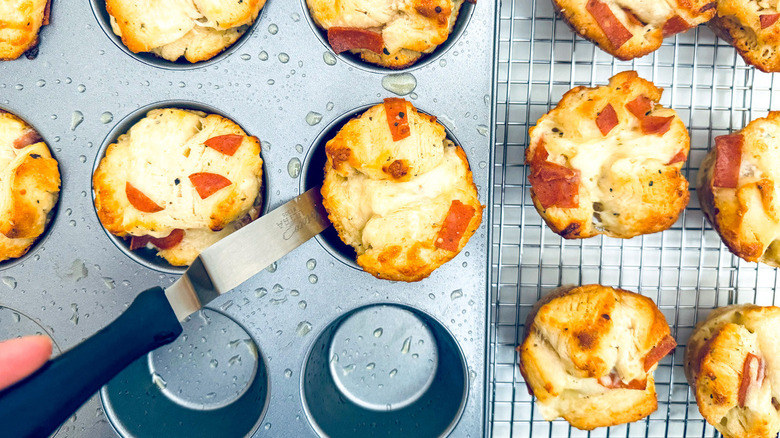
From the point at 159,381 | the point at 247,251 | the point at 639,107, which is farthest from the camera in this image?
the point at 159,381

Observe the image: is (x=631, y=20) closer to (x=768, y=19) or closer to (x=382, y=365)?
(x=768, y=19)

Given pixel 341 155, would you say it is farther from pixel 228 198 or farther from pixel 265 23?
pixel 265 23

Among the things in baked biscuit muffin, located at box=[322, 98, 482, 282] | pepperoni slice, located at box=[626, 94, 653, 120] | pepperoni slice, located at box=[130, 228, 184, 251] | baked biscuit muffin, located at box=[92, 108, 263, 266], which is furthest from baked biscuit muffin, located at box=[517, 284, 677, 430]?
pepperoni slice, located at box=[130, 228, 184, 251]

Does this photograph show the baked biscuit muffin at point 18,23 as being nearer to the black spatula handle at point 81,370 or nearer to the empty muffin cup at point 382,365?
the black spatula handle at point 81,370

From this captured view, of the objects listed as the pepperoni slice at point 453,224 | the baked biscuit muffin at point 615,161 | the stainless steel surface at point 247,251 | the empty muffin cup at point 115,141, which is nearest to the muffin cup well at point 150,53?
the empty muffin cup at point 115,141

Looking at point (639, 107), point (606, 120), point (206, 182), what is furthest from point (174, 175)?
point (639, 107)

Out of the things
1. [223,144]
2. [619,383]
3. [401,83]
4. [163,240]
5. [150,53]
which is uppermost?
[150,53]

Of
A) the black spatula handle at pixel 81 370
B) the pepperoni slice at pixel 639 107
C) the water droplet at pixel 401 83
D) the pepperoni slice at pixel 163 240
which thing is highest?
the water droplet at pixel 401 83
